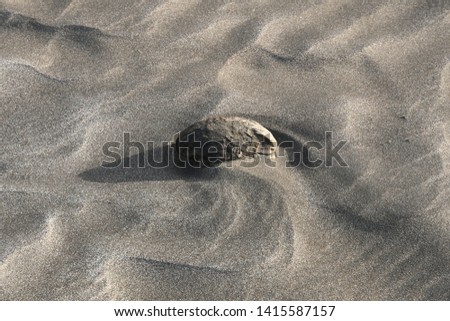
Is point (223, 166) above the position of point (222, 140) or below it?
below

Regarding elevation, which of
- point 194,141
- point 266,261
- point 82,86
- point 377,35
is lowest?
point 266,261

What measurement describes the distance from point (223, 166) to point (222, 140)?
121 mm

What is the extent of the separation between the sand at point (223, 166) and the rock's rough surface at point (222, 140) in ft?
0.26

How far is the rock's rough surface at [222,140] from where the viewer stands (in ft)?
6.90

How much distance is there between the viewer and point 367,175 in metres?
2.16

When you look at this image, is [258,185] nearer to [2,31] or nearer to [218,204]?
[218,204]

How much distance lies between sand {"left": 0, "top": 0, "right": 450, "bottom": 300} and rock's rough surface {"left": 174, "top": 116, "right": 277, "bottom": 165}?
0.08 m

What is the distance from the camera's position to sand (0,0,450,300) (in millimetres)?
2068

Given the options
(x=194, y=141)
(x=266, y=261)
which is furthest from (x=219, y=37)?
(x=266, y=261)

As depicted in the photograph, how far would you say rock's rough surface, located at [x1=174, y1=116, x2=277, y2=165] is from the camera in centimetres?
210

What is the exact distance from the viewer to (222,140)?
82.7 inches

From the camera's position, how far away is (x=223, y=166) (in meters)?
2.16

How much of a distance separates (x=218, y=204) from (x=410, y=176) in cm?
81

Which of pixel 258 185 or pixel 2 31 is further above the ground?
pixel 2 31
